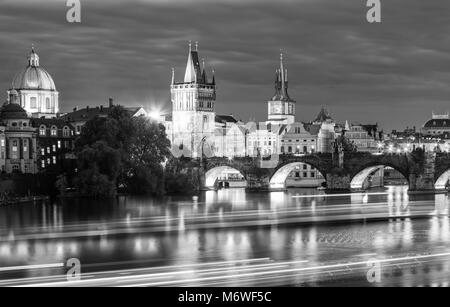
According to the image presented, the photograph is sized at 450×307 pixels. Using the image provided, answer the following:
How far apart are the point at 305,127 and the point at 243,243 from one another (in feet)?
214

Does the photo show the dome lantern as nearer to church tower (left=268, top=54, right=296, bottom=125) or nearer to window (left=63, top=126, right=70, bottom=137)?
window (left=63, top=126, right=70, bottom=137)

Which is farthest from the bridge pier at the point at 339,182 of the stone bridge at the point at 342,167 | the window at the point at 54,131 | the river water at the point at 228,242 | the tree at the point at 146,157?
the window at the point at 54,131

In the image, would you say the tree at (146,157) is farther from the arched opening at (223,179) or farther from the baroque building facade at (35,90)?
the baroque building facade at (35,90)

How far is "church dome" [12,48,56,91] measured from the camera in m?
94.9

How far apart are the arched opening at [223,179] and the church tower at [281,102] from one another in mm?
25801

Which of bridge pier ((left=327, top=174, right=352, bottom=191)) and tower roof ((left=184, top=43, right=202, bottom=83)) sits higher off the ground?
tower roof ((left=184, top=43, right=202, bottom=83))

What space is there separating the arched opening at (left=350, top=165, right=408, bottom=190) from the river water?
18837 millimetres

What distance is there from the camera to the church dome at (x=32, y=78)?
94.9 m

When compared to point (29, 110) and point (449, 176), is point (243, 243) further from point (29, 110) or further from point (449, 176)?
point (29, 110)

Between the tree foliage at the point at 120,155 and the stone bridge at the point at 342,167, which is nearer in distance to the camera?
the tree foliage at the point at 120,155

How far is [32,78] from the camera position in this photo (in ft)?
313

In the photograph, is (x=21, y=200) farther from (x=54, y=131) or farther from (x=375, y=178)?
(x=375, y=178)

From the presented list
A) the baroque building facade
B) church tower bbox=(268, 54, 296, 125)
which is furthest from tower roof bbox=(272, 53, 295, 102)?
the baroque building facade
